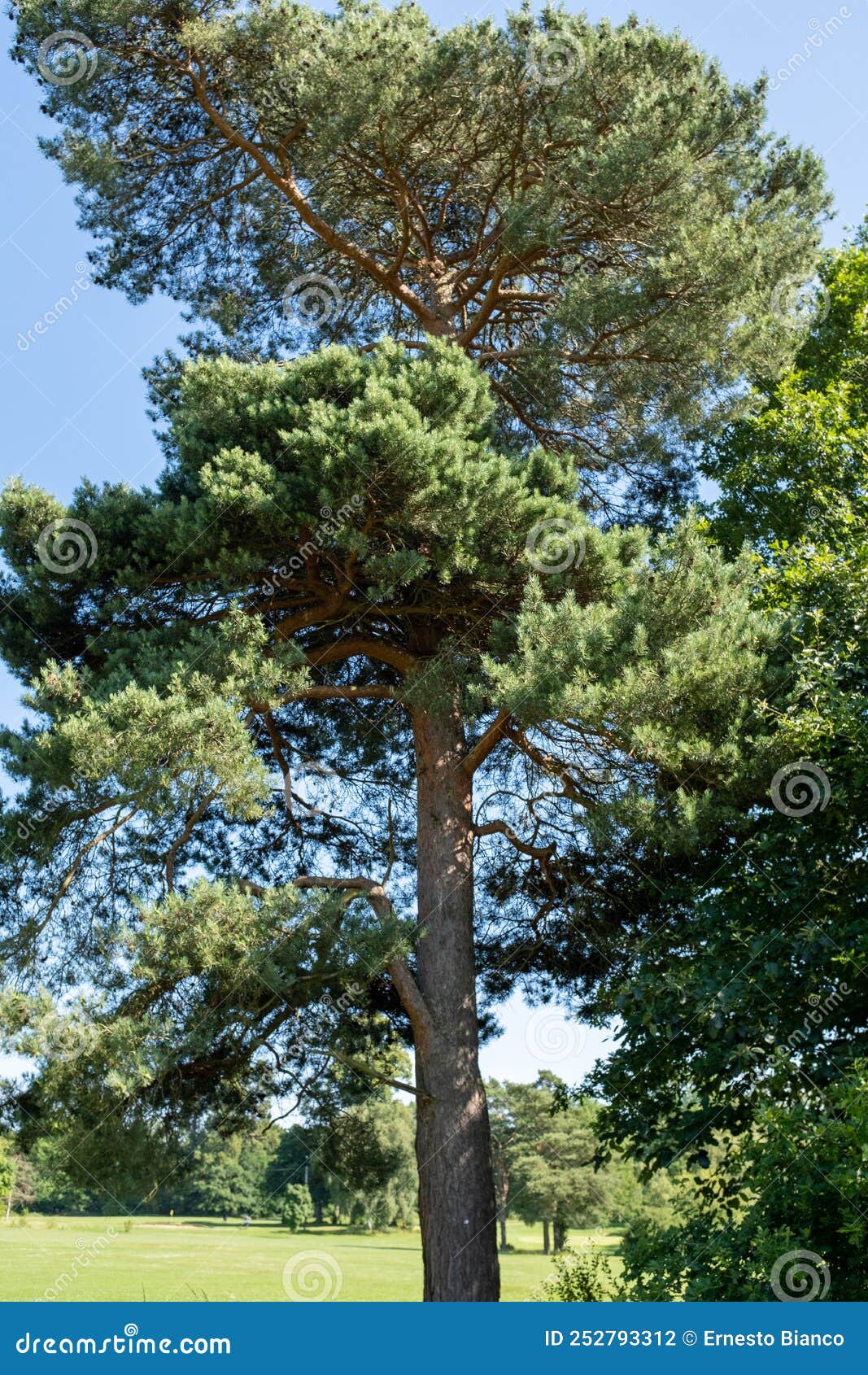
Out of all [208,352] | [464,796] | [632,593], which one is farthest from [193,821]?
[208,352]

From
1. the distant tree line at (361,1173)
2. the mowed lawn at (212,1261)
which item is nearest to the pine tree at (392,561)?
the distant tree line at (361,1173)

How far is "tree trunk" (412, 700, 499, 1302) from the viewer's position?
22.7ft

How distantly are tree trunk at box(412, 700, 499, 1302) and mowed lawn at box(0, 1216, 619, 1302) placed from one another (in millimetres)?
8520

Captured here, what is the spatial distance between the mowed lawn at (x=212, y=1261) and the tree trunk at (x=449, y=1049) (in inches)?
335

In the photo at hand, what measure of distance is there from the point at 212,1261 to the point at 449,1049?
3155cm

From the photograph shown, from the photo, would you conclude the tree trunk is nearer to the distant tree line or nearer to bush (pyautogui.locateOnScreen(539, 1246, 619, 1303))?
the distant tree line

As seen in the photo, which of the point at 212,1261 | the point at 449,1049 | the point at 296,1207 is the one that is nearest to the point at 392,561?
the point at 449,1049

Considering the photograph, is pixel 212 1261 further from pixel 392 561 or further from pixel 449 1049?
pixel 392 561

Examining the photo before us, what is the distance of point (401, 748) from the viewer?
Result: 10273 millimetres

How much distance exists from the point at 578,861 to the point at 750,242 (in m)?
5.00

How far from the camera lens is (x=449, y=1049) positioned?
741 centimetres

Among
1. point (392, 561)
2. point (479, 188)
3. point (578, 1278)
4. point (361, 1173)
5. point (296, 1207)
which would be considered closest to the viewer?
point (392, 561)

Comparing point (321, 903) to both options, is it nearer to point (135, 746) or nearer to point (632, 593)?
point (135, 746)

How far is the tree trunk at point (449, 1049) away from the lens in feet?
22.7
